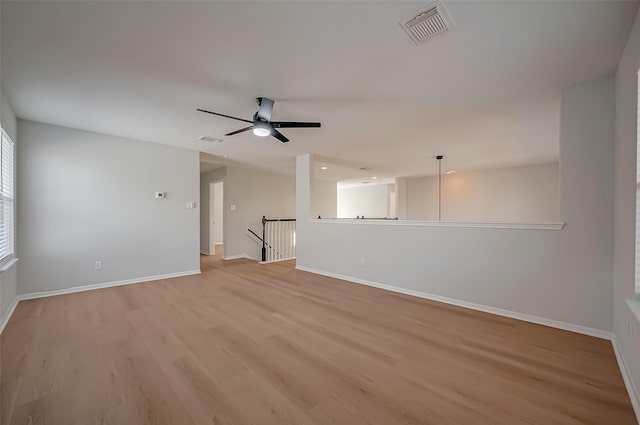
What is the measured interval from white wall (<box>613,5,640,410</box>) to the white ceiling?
221 millimetres

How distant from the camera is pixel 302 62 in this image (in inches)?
89.4

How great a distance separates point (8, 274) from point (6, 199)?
0.89m

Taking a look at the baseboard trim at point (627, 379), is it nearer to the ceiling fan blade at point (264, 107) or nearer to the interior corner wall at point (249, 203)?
the ceiling fan blade at point (264, 107)

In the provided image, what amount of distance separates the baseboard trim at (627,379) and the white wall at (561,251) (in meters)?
0.30

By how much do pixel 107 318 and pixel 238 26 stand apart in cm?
336

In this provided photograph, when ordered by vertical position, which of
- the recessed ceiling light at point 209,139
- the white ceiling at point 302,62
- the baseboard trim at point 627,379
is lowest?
the baseboard trim at point 627,379

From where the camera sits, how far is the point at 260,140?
456cm

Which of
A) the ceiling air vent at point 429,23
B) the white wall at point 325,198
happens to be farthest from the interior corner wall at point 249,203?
the ceiling air vent at point 429,23

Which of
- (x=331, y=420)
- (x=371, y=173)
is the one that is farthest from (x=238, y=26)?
(x=371, y=173)

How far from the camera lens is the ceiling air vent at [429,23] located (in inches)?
66.8

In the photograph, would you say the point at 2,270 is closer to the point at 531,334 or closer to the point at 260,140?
the point at 260,140

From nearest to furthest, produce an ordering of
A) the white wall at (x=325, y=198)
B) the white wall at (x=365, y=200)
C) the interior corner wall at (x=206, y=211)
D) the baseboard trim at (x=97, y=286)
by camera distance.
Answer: the baseboard trim at (x=97, y=286) < the interior corner wall at (x=206, y=211) < the white wall at (x=325, y=198) < the white wall at (x=365, y=200)

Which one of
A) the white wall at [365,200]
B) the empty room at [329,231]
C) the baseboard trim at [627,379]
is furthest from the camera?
the white wall at [365,200]

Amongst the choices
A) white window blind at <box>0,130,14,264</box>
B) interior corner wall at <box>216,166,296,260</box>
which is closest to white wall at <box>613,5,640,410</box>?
white window blind at <box>0,130,14,264</box>
